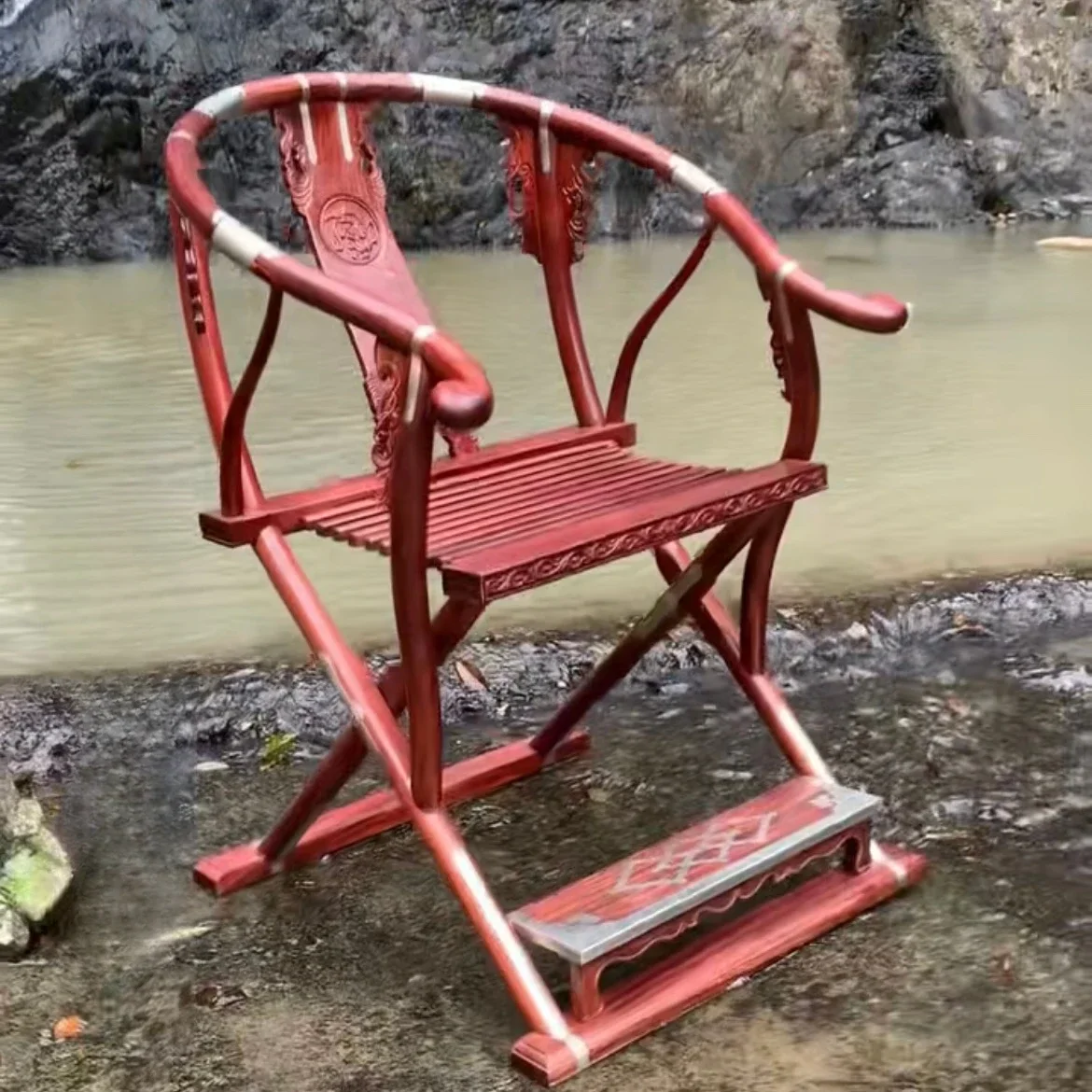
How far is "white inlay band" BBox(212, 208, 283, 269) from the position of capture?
173 cm

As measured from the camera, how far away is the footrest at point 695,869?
1733mm

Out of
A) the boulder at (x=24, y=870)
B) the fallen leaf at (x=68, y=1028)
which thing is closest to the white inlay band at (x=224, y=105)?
the boulder at (x=24, y=870)

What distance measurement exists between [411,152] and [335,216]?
28.9 feet

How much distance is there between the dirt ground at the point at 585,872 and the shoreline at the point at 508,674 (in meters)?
0.02

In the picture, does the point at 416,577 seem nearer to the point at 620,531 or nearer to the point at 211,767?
the point at 620,531

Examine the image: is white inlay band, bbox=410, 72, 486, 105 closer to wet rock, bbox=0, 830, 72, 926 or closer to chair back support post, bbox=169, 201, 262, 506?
chair back support post, bbox=169, 201, 262, 506

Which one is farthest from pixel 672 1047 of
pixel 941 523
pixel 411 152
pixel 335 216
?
pixel 411 152

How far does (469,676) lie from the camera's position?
9.35ft

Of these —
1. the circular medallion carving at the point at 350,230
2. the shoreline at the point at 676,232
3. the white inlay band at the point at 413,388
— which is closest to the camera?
the white inlay band at the point at 413,388

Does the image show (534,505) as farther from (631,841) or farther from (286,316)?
(286,316)

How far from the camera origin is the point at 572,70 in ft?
36.3

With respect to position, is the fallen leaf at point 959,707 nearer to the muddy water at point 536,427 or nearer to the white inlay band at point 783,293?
the muddy water at point 536,427

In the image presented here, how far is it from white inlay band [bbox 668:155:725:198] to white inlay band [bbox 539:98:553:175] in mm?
202

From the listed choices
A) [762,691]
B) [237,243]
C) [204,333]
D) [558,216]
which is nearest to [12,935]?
[204,333]
